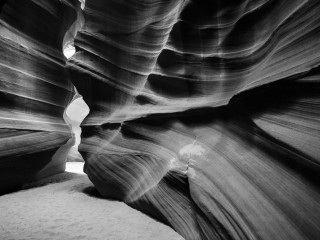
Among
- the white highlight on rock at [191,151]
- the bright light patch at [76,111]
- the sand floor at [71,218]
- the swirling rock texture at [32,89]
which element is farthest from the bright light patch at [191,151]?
the bright light patch at [76,111]

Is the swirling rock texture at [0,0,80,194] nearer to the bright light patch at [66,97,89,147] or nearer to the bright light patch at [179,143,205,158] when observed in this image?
the bright light patch at [179,143,205,158]

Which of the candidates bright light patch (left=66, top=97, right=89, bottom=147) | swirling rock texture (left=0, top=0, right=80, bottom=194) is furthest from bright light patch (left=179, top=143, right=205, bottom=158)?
bright light patch (left=66, top=97, right=89, bottom=147)

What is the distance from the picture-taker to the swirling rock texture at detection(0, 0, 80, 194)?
3008mm

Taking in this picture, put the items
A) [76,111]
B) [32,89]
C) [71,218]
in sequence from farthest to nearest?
[76,111]
[32,89]
[71,218]

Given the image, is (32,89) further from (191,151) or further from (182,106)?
(191,151)

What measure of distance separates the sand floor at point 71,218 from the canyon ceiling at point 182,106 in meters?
0.15

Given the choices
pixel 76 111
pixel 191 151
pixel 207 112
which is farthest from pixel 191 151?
pixel 76 111

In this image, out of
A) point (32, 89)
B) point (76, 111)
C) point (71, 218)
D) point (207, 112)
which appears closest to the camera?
point (207, 112)

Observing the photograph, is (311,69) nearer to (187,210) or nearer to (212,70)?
(212,70)

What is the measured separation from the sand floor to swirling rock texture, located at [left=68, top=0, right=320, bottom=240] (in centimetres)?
16

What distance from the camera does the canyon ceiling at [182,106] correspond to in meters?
1.42

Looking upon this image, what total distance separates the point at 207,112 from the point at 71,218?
152 cm

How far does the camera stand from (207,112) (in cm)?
197

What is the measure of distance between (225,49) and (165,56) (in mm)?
624
